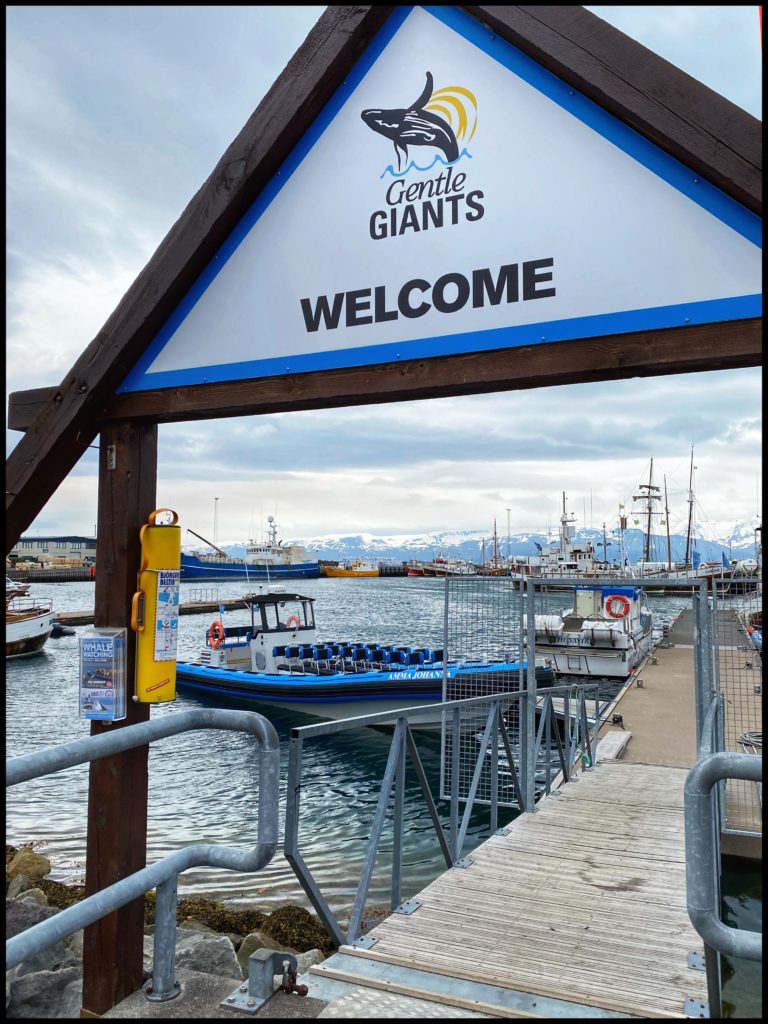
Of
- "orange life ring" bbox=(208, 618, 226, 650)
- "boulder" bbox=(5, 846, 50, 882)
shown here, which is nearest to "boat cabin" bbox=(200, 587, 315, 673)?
"orange life ring" bbox=(208, 618, 226, 650)

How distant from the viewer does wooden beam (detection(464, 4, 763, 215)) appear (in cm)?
242

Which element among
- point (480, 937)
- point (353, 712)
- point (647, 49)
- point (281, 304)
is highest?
point (647, 49)

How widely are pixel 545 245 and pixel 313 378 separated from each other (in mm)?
1070

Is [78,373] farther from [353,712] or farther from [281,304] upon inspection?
[353,712]

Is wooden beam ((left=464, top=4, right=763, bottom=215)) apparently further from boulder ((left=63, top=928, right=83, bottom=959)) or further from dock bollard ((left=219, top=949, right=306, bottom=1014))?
boulder ((left=63, top=928, right=83, bottom=959))

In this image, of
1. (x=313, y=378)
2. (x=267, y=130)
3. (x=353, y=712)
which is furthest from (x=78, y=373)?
(x=353, y=712)

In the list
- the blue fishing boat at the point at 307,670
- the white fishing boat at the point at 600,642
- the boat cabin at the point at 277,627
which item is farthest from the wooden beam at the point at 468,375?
the white fishing boat at the point at 600,642

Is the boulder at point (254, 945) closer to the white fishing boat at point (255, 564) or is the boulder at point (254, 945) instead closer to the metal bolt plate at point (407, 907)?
the metal bolt plate at point (407, 907)

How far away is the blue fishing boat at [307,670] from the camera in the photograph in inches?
584

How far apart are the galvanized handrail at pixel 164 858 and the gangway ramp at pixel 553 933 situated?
0.83 metres

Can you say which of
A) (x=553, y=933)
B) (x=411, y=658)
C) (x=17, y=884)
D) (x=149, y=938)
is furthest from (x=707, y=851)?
(x=411, y=658)

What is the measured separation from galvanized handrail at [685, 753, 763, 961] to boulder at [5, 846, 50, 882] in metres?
8.27

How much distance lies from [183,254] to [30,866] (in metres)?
7.80

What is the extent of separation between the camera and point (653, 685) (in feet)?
55.9
